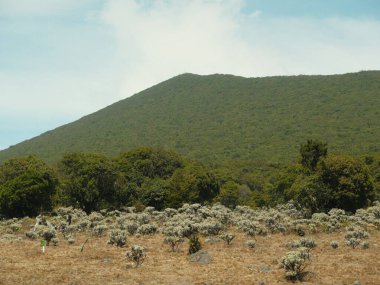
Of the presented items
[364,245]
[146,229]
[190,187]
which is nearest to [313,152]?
[190,187]

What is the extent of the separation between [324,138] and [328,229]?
263 feet

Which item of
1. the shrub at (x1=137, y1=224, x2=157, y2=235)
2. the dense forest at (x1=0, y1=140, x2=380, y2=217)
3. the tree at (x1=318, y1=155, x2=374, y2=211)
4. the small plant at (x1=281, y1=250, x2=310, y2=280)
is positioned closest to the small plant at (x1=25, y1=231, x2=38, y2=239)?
the shrub at (x1=137, y1=224, x2=157, y2=235)

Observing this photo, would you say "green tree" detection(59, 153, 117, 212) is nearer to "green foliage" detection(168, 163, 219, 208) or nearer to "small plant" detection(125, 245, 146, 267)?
"green foliage" detection(168, 163, 219, 208)

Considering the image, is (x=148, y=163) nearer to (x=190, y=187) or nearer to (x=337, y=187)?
(x=190, y=187)

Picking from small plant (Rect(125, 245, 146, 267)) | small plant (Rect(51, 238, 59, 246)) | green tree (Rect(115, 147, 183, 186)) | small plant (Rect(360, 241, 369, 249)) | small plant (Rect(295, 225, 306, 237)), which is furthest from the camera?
green tree (Rect(115, 147, 183, 186))

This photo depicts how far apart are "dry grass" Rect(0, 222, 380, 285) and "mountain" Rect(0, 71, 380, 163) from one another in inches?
2976

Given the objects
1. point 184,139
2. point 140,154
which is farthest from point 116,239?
point 184,139

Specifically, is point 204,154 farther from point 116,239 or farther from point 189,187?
point 116,239

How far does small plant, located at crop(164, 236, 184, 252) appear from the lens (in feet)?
80.9

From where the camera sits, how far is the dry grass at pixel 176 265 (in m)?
18.4

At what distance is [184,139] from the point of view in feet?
410

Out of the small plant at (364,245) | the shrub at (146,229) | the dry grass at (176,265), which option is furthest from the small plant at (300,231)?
the shrub at (146,229)

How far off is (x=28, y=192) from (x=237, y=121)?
91.0 metres

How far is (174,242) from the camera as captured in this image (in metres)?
25.0
